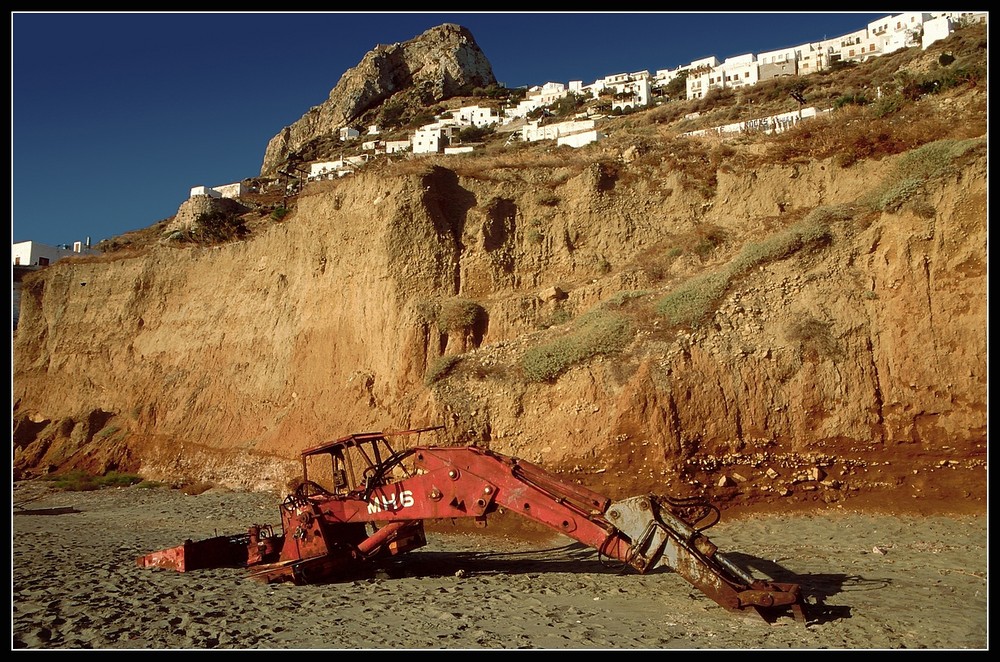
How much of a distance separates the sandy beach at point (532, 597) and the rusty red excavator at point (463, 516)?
322 mm

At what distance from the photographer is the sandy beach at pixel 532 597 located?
284 inches

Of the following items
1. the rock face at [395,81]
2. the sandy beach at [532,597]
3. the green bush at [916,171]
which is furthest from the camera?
Result: the rock face at [395,81]

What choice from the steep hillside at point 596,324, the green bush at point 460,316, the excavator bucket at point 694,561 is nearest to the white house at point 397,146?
the steep hillside at point 596,324

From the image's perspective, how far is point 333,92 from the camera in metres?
100

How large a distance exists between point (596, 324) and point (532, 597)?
29.1ft

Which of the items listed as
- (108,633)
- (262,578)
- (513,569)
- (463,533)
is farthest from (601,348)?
(108,633)

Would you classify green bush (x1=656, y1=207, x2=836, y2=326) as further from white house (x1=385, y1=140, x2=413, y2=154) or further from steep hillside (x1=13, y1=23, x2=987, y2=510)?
white house (x1=385, y1=140, x2=413, y2=154)

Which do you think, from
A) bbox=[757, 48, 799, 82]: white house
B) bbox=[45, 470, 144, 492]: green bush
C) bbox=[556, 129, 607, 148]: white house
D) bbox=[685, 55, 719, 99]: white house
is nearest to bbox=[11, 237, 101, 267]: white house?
bbox=[45, 470, 144, 492]: green bush

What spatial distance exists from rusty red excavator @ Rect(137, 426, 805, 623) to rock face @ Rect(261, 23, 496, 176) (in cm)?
8780

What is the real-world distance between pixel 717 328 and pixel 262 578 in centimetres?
1103

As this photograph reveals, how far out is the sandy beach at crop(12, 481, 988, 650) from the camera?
7215 mm

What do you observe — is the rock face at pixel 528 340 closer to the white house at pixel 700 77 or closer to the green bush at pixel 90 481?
the green bush at pixel 90 481

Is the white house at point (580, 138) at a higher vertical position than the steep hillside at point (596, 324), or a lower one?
higher

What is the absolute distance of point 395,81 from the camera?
102 m
